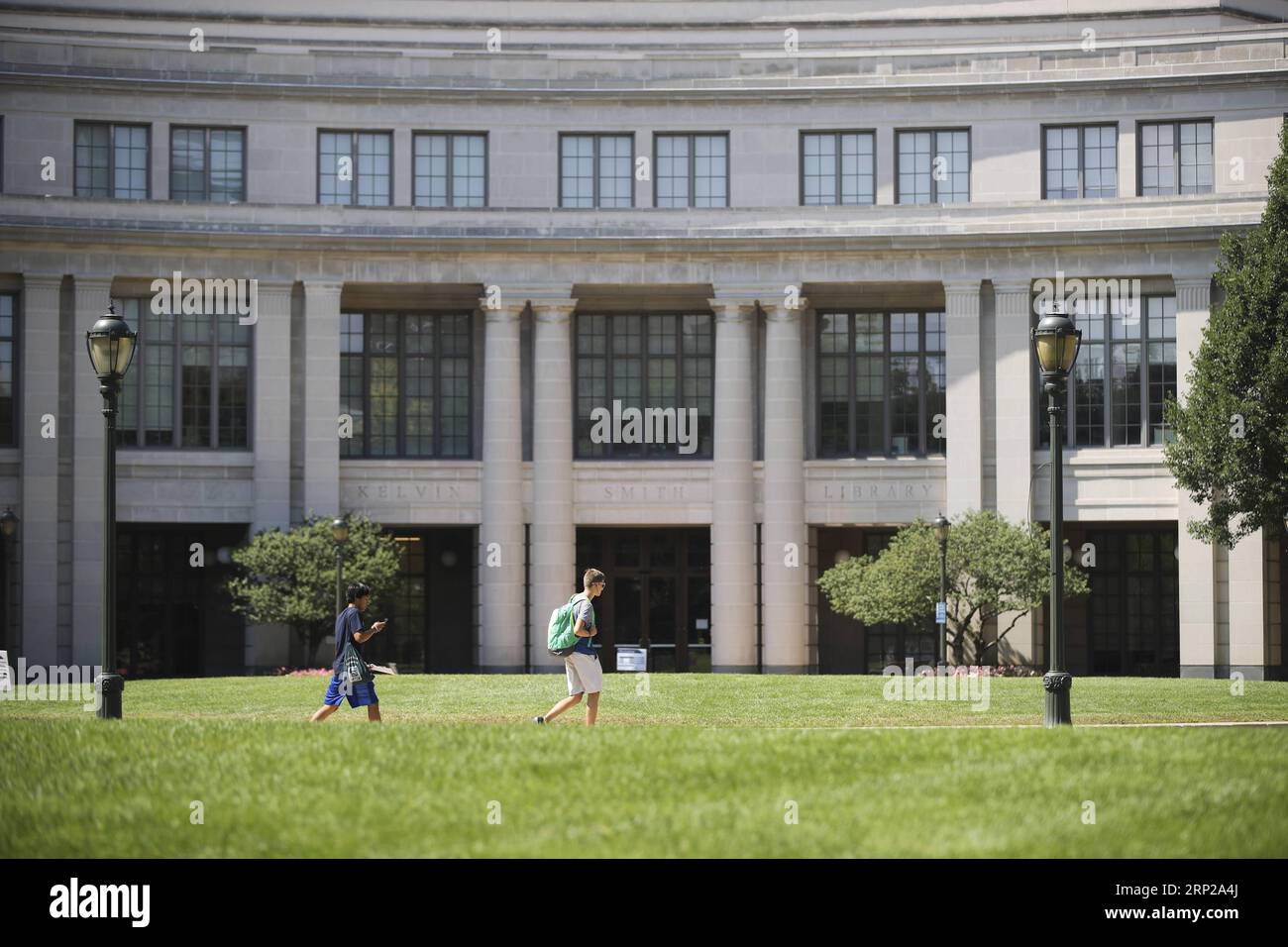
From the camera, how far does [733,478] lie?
47812mm

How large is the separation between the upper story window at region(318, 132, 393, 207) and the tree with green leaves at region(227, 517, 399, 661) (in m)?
9.70

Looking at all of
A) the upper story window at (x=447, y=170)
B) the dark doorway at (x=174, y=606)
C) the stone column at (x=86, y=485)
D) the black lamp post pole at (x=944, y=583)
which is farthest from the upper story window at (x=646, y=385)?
the stone column at (x=86, y=485)

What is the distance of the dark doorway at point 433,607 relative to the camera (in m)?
50.7

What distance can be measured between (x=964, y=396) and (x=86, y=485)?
24320 millimetres

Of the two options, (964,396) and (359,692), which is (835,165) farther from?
(359,692)

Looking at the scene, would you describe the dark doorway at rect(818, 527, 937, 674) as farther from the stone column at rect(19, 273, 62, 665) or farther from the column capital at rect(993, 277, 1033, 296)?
the stone column at rect(19, 273, 62, 665)

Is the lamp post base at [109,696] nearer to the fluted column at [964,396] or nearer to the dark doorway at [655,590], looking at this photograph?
the dark doorway at [655,590]

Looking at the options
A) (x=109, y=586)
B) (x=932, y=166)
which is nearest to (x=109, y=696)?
(x=109, y=586)

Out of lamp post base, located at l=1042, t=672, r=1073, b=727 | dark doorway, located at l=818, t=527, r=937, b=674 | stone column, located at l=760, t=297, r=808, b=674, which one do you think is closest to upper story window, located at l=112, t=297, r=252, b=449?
stone column, located at l=760, t=297, r=808, b=674

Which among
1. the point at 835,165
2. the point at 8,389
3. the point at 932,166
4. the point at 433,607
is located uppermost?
the point at 835,165

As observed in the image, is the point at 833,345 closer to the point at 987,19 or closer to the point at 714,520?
the point at 714,520

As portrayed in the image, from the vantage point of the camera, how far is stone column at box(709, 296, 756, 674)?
4741 centimetres

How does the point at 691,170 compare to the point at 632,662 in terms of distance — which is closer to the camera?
the point at 632,662
